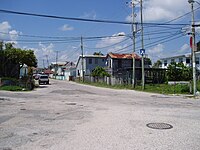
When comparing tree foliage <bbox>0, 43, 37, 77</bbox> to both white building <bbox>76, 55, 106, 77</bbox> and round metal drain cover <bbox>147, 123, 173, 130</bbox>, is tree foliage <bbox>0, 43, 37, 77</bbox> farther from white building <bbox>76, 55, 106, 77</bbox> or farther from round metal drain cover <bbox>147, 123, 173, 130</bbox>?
white building <bbox>76, 55, 106, 77</bbox>

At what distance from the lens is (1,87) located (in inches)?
1197

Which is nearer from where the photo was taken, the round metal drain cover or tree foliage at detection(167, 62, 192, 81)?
the round metal drain cover

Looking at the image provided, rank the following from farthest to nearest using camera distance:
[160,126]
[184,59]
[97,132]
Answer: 1. [184,59]
2. [160,126]
3. [97,132]

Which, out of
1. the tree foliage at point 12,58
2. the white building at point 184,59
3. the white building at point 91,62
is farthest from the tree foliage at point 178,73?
the white building at point 91,62

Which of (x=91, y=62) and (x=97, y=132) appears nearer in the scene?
(x=97, y=132)

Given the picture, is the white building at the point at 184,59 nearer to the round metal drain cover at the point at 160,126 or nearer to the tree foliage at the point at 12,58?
the tree foliage at the point at 12,58

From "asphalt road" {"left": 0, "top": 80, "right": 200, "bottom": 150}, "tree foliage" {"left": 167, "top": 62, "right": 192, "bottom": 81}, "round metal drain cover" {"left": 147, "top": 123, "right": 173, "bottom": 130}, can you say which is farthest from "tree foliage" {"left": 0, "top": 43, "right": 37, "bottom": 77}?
"round metal drain cover" {"left": 147, "top": 123, "right": 173, "bottom": 130}

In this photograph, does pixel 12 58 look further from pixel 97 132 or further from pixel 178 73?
pixel 97 132

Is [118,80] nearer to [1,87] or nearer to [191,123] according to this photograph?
[1,87]

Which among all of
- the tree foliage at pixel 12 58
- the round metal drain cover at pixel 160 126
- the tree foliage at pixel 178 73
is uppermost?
the tree foliage at pixel 12 58

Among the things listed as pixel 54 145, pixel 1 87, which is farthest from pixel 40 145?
pixel 1 87

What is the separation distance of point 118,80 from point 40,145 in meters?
39.6

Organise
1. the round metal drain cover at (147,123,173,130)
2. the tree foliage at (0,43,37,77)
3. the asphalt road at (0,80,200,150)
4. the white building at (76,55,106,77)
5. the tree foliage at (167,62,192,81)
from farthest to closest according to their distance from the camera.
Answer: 1. the white building at (76,55,106,77)
2. the tree foliage at (167,62,192,81)
3. the tree foliage at (0,43,37,77)
4. the round metal drain cover at (147,123,173,130)
5. the asphalt road at (0,80,200,150)

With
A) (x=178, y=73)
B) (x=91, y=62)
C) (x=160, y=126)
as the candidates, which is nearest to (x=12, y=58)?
(x=178, y=73)
